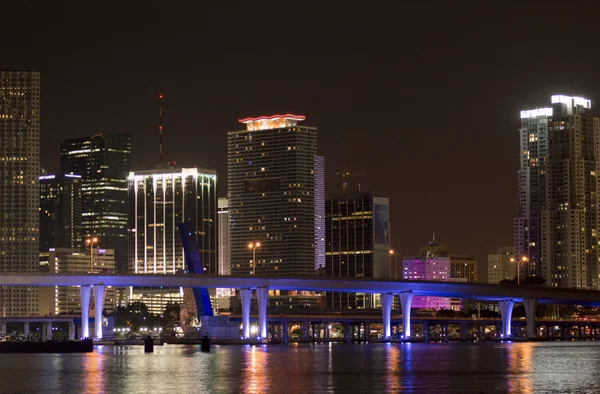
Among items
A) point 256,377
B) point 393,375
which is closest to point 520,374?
point 393,375

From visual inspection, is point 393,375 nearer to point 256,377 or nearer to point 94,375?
point 256,377

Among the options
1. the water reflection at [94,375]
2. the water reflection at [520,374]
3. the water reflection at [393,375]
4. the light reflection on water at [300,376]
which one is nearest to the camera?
the water reflection at [520,374]

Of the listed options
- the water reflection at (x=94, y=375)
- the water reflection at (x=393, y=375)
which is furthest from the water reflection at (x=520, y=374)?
the water reflection at (x=94, y=375)

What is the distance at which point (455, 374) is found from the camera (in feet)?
316

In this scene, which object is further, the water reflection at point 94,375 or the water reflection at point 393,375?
the water reflection at point 94,375

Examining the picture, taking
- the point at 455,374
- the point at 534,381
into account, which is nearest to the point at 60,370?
the point at 455,374

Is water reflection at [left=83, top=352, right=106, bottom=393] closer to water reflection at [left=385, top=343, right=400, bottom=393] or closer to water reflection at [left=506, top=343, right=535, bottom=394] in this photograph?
water reflection at [left=385, top=343, right=400, bottom=393]

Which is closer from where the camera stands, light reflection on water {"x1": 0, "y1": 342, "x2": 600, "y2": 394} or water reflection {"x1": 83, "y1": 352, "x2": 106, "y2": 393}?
light reflection on water {"x1": 0, "y1": 342, "x2": 600, "y2": 394}

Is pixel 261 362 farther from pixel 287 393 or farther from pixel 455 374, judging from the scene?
pixel 287 393

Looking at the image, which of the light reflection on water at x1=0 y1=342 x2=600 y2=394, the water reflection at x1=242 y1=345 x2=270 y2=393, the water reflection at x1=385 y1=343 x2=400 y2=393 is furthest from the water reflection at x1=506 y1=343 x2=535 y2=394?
the water reflection at x1=242 y1=345 x2=270 y2=393

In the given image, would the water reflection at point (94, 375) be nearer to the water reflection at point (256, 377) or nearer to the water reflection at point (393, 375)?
the water reflection at point (256, 377)

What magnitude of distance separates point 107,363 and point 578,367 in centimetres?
4668

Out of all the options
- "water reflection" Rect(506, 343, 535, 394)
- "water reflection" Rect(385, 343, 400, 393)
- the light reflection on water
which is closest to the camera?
"water reflection" Rect(506, 343, 535, 394)

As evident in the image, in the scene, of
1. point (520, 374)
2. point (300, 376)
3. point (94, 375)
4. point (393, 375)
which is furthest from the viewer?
point (94, 375)
